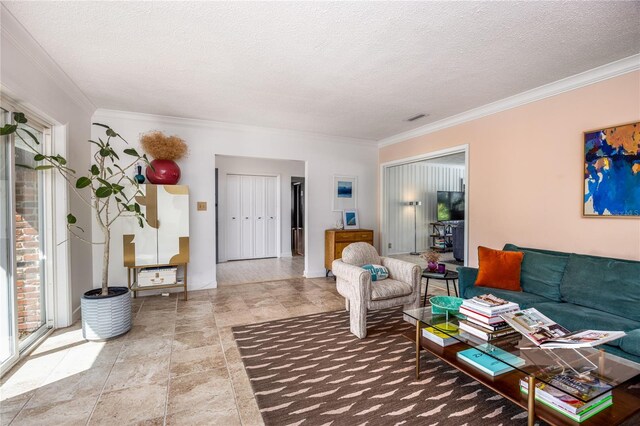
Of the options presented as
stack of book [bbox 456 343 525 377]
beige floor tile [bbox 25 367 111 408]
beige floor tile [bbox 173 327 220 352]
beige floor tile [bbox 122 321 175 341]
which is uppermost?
stack of book [bbox 456 343 525 377]

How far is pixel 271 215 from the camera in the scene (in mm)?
7336

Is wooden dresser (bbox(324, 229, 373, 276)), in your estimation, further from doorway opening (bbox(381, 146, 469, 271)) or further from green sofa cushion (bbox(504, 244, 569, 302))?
green sofa cushion (bbox(504, 244, 569, 302))

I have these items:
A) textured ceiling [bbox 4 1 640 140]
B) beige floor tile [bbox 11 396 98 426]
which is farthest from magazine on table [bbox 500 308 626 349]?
beige floor tile [bbox 11 396 98 426]

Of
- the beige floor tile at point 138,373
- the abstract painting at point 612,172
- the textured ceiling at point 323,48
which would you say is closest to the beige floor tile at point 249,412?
the beige floor tile at point 138,373

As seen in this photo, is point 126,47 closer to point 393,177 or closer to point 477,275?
point 477,275

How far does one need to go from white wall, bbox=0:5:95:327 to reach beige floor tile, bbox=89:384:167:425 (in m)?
1.69

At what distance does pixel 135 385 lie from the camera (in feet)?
7.02

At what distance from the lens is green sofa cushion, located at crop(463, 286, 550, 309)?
8.85 feet

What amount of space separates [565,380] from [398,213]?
6456 mm

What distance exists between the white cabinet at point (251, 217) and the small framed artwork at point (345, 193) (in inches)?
83.8

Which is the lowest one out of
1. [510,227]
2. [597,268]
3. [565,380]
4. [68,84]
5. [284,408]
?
[284,408]

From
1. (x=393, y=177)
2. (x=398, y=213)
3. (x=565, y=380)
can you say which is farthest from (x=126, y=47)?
(x=398, y=213)

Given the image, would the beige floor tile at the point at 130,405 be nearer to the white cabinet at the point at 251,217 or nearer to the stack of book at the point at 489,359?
the stack of book at the point at 489,359

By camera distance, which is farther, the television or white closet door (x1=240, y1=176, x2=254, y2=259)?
the television
